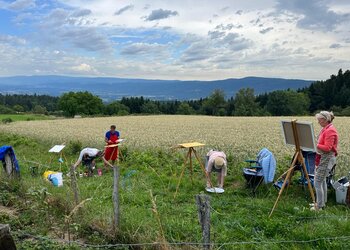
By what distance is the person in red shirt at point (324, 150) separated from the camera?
7.32 m

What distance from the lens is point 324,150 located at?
733 centimetres

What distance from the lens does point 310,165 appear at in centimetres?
918

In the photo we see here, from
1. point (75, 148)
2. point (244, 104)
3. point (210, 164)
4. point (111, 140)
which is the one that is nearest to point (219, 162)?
point (210, 164)

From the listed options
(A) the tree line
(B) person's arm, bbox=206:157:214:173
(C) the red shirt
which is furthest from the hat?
(A) the tree line

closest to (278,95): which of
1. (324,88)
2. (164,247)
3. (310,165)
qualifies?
(324,88)

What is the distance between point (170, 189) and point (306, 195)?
3.37 m

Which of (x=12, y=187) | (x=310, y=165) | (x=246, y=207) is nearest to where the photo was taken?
(x=246, y=207)

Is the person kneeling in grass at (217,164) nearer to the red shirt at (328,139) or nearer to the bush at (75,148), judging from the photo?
the red shirt at (328,139)

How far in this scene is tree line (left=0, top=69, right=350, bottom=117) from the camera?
2977 inches

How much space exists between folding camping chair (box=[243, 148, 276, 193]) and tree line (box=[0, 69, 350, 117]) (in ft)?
207

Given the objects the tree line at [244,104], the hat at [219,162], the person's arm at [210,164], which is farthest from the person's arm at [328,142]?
the tree line at [244,104]

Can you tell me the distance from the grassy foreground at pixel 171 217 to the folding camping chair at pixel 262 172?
0.84 ft

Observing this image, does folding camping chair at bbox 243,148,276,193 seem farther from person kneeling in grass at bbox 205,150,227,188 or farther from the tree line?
the tree line

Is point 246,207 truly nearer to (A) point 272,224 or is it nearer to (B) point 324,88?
(A) point 272,224
